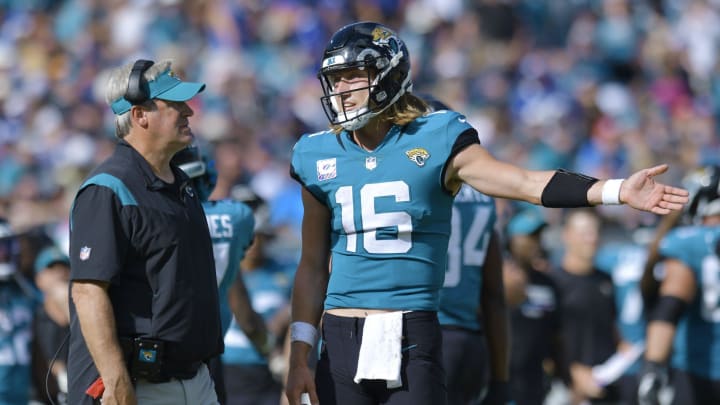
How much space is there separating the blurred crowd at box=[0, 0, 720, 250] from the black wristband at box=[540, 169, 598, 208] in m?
9.09

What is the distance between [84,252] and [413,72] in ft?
35.5

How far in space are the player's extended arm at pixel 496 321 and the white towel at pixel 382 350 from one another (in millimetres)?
1575

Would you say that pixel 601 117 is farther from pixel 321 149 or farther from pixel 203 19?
pixel 321 149

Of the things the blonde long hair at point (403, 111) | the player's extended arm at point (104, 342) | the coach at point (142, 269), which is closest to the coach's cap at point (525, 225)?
the blonde long hair at point (403, 111)

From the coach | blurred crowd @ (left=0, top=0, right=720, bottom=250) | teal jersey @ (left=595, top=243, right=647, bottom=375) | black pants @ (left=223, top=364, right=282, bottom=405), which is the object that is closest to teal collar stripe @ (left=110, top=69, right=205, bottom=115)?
the coach

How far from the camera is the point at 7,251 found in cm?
730

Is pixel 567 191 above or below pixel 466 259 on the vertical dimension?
above

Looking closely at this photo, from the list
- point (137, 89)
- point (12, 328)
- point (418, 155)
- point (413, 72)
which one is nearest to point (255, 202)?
point (12, 328)

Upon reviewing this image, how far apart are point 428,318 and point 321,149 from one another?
780 mm

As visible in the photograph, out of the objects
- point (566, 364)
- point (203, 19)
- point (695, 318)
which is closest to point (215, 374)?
point (695, 318)

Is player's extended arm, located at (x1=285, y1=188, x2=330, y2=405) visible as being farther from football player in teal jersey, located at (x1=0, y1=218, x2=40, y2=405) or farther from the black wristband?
football player in teal jersey, located at (x1=0, y1=218, x2=40, y2=405)

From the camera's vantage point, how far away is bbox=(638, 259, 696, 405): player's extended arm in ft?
22.4

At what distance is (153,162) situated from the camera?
189 inches

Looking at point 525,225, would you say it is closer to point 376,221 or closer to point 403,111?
point 403,111
